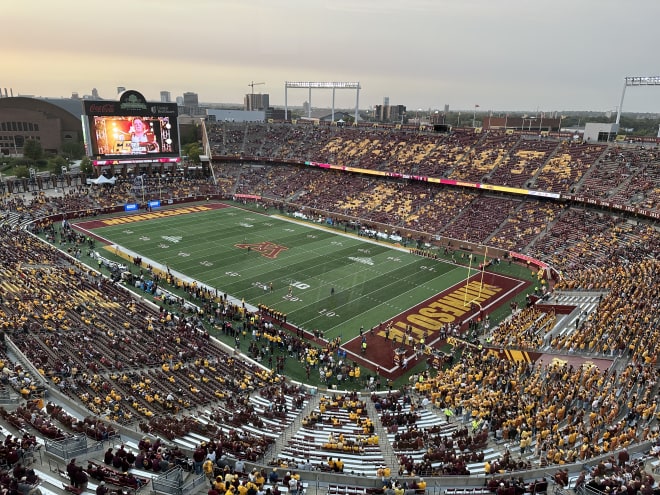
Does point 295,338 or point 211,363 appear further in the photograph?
point 295,338

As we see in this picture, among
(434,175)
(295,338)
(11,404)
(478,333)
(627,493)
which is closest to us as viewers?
(627,493)

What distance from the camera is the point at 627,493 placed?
1007 cm

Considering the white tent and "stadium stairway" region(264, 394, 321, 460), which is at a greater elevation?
the white tent

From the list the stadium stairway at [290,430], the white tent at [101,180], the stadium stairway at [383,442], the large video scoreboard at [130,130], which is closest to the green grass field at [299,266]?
the stadium stairway at [290,430]

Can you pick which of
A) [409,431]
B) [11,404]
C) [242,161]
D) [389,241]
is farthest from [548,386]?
[242,161]

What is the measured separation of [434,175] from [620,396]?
1590 inches

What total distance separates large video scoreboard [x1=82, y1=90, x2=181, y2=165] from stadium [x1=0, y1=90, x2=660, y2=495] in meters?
0.41

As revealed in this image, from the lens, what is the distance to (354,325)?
28.4 metres

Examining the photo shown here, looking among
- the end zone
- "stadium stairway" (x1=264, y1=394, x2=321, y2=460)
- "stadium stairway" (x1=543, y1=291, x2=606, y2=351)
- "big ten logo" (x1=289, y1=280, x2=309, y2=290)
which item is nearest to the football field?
"big ten logo" (x1=289, y1=280, x2=309, y2=290)

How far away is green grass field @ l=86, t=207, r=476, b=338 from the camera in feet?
101

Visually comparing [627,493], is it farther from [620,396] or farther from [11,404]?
[11,404]

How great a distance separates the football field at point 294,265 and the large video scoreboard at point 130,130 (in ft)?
31.4

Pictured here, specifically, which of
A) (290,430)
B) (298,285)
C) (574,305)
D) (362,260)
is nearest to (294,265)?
(298,285)

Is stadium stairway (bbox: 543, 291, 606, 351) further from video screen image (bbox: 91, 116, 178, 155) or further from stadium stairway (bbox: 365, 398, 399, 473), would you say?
video screen image (bbox: 91, 116, 178, 155)
